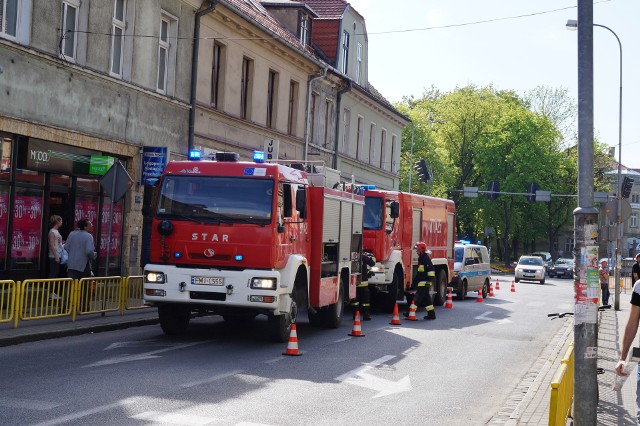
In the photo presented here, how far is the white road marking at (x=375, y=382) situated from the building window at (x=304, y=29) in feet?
82.5

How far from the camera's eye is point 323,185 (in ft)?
55.7

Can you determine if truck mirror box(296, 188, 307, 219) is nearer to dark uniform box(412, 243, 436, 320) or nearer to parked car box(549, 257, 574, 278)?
dark uniform box(412, 243, 436, 320)

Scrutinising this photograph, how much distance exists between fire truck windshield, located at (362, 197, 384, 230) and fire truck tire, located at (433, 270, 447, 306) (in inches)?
183

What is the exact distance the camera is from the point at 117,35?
2156 cm

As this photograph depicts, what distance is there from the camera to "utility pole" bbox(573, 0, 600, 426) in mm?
7801

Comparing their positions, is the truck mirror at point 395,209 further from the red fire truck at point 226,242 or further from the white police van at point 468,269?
the white police van at point 468,269

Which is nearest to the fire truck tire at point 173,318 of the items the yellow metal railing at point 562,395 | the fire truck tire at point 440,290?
the yellow metal railing at point 562,395

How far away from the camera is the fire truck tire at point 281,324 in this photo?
48.5ft

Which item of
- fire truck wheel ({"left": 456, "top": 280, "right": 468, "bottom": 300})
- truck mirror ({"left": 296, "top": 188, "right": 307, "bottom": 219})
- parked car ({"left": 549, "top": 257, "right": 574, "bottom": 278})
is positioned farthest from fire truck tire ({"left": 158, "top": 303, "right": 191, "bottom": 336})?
parked car ({"left": 549, "top": 257, "right": 574, "bottom": 278})

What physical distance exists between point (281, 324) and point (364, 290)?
6.01 metres

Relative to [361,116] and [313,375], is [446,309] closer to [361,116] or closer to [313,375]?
[313,375]

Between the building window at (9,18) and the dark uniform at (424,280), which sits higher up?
the building window at (9,18)

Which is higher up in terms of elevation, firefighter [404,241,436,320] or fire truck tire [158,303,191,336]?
firefighter [404,241,436,320]

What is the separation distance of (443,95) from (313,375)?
80.2m
